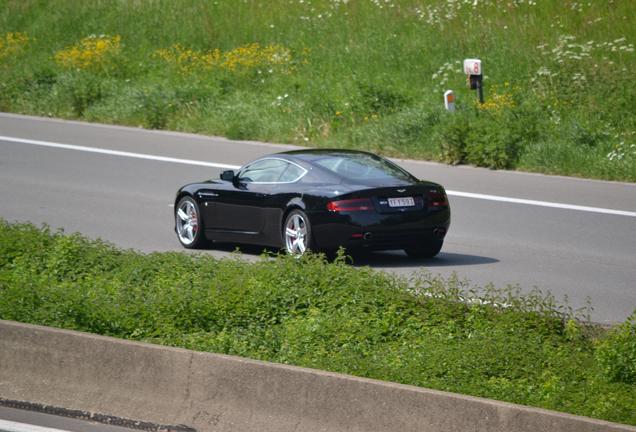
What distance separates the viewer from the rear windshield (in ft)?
51.7

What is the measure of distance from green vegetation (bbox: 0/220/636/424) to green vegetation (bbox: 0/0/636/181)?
11483mm

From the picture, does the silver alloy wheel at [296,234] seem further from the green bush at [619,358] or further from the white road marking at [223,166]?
the white road marking at [223,166]

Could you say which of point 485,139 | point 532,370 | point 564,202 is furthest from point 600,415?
point 485,139

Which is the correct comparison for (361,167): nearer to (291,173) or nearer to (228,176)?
(291,173)

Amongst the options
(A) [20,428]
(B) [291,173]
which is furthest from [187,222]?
(A) [20,428]

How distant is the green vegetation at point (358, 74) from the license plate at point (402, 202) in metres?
8.00

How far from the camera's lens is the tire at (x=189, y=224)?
17156mm

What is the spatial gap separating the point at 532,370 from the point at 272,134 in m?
17.6

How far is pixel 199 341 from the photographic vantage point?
10.5 metres

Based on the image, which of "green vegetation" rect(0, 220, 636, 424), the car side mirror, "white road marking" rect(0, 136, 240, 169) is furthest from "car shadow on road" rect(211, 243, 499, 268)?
"white road marking" rect(0, 136, 240, 169)

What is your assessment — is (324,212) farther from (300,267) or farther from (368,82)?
(368,82)

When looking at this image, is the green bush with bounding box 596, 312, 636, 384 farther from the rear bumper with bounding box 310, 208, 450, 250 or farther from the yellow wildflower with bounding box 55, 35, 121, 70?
the yellow wildflower with bounding box 55, 35, 121, 70

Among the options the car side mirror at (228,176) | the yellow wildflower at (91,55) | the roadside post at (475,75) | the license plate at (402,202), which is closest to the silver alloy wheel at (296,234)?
the license plate at (402,202)

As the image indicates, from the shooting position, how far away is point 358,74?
29.9 metres
